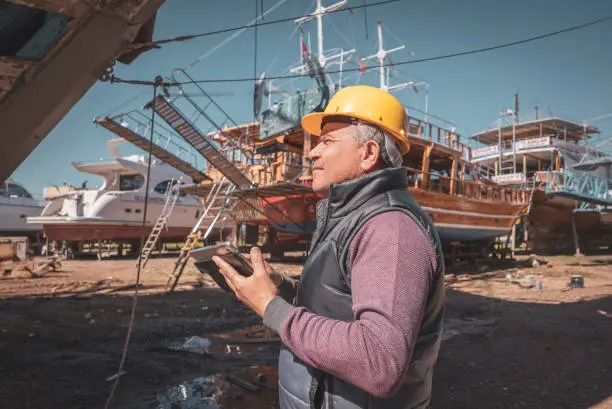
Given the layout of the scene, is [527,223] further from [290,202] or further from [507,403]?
[507,403]

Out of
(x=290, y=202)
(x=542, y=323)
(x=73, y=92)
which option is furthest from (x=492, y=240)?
(x=73, y=92)

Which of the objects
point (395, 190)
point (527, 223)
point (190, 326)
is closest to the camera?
Answer: point (395, 190)

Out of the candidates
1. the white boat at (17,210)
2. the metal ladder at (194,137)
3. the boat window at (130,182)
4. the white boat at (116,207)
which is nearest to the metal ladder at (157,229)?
the white boat at (116,207)

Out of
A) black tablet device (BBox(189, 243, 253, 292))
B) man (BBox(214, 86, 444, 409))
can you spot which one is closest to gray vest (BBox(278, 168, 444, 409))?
man (BBox(214, 86, 444, 409))

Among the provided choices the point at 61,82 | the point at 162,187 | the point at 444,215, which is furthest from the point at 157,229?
the point at 61,82

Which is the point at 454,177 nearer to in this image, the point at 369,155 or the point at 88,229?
the point at 369,155

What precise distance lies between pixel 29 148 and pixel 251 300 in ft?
9.50

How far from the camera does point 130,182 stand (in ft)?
61.7

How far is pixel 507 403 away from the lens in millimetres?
3795

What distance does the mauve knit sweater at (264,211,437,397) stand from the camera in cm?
109

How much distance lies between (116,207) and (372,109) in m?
17.5

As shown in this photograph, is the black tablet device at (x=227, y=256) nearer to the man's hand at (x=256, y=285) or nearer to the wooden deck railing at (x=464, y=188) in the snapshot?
the man's hand at (x=256, y=285)

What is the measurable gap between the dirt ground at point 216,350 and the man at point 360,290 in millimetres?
2626

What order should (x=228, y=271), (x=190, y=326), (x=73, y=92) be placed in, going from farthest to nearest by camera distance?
1. (x=190, y=326)
2. (x=73, y=92)
3. (x=228, y=271)
